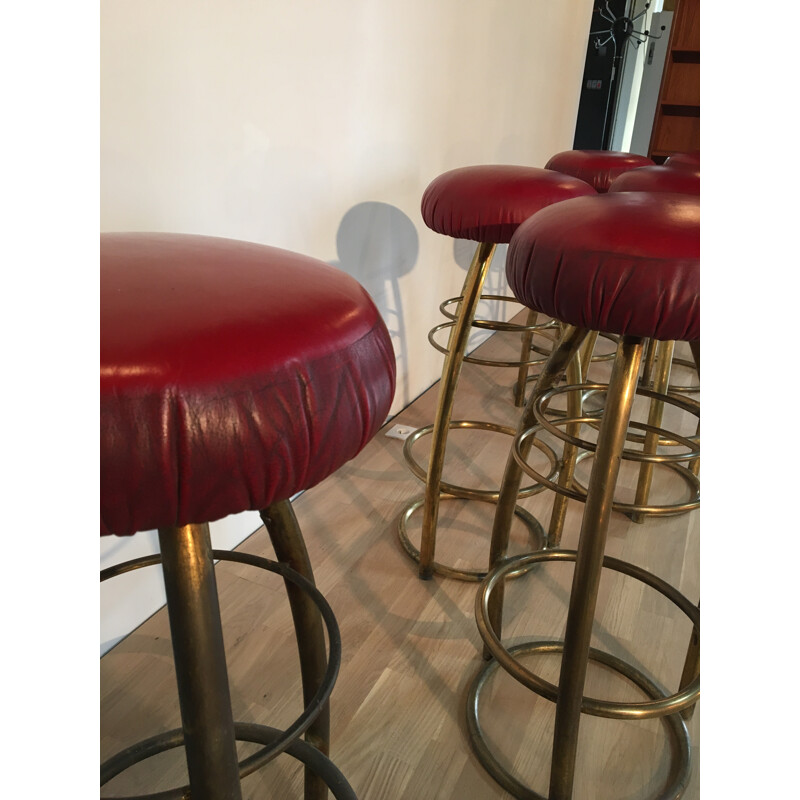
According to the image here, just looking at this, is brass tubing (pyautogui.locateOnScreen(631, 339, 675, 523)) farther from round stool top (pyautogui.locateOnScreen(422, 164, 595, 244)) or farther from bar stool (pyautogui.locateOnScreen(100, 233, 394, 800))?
bar stool (pyautogui.locateOnScreen(100, 233, 394, 800))

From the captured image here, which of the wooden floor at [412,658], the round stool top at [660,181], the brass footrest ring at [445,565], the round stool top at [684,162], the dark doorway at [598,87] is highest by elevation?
the dark doorway at [598,87]

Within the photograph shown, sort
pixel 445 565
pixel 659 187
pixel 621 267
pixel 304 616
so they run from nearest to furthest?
pixel 621 267, pixel 304 616, pixel 659 187, pixel 445 565

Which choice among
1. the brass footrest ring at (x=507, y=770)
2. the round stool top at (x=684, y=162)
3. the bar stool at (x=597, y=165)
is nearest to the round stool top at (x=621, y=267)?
the brass footrest ring at (x=507, y=770)

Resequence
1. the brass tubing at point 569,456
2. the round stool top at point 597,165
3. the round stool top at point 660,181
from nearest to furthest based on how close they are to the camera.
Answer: the round stool top at point 660,181, the brass tubing at point 569,456, the round stool top at point 597,165

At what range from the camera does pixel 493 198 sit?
4.14 ft

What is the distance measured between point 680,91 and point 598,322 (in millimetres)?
5202

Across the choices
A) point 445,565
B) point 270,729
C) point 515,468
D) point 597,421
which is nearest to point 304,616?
point 270,729

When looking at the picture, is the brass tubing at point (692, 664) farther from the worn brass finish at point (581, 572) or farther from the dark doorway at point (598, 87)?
the dark doorway at point (598, 87)

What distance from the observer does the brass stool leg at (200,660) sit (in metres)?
0.53

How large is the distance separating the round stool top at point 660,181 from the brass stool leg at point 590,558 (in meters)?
0.66

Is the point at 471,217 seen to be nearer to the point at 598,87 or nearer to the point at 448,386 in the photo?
the point at 448,386
